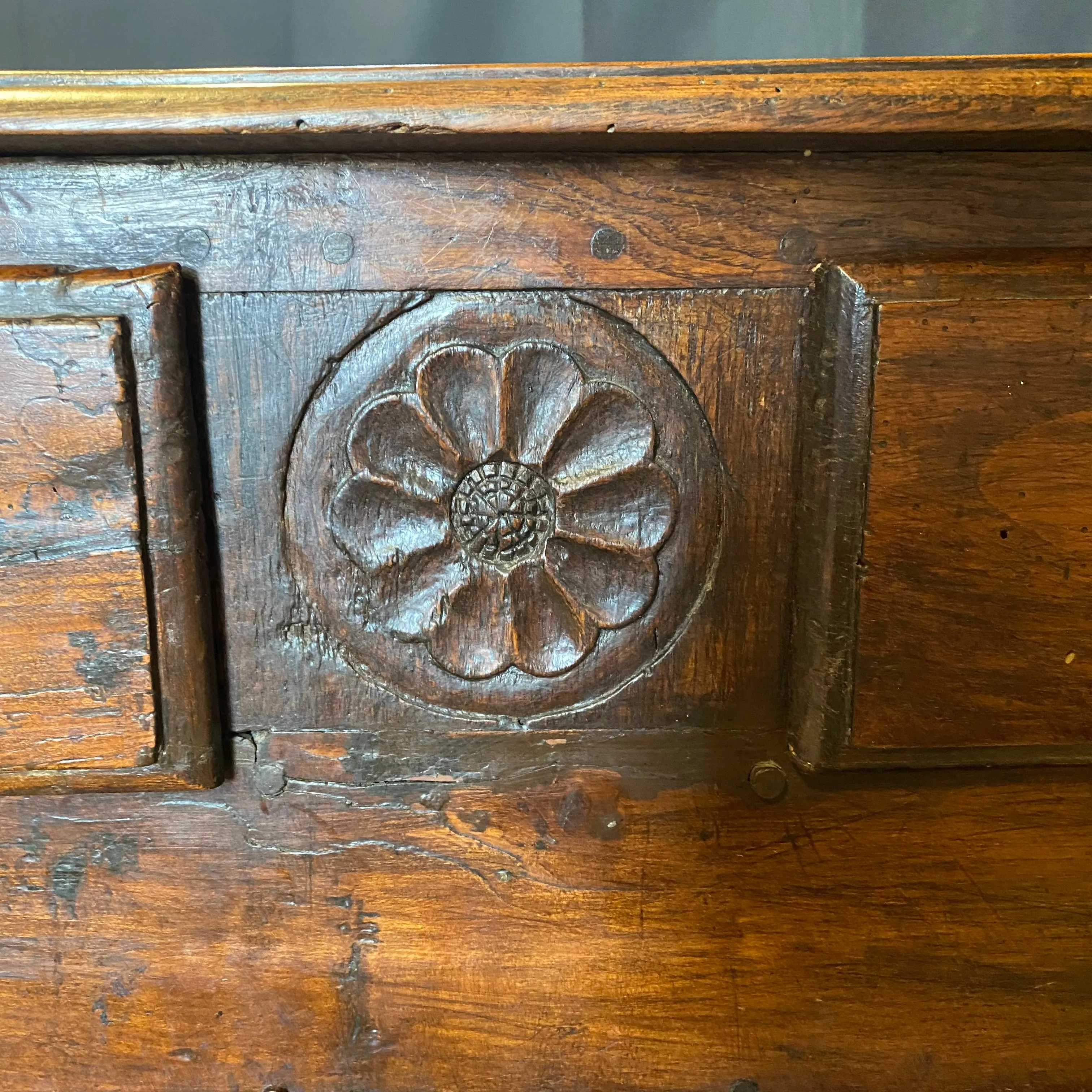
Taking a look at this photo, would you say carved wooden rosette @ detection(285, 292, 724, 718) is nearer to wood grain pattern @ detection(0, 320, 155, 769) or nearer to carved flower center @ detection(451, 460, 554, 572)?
carved flower center @ detection(451, 460, 554, 572)

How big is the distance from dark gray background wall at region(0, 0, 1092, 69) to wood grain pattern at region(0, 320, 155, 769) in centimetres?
77

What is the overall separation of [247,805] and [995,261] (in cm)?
69

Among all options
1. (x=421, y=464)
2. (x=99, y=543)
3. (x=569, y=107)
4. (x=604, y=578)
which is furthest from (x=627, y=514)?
(x=99, y=543)

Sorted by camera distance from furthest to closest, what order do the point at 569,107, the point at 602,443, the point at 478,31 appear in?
the point at 478,31 < the point at 602,443 < the point at 569,107

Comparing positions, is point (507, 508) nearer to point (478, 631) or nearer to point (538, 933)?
point (478, 631)

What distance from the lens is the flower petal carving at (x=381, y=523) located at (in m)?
0.66

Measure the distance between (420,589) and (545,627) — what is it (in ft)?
0.32

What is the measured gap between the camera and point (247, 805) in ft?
2.30

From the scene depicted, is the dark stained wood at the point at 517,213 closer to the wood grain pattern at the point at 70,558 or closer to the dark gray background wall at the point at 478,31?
the wood grain pattern at the point at 70,558

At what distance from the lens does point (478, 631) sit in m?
0.67

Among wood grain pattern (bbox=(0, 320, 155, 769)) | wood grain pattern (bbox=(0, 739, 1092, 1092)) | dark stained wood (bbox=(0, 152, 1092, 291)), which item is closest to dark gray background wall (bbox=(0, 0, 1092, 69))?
dark stained wood (bbox=(0, 152, 1092, 291))

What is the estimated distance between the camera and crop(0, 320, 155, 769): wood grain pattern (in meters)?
0.61

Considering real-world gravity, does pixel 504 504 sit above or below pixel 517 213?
below

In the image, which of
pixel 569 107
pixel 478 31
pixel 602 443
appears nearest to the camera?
pixel 569 107
